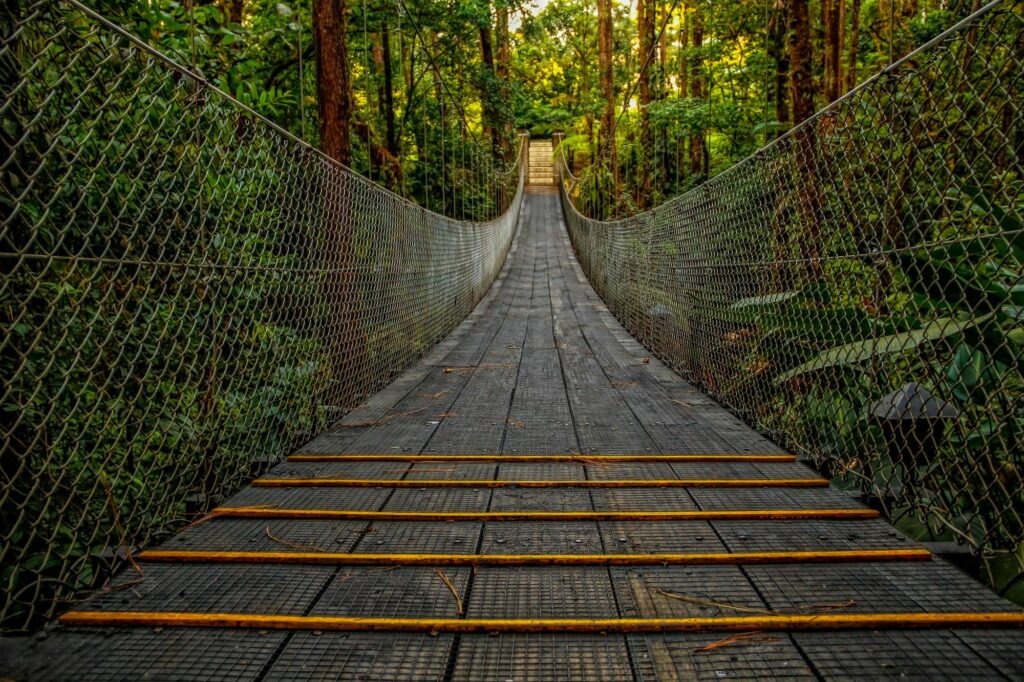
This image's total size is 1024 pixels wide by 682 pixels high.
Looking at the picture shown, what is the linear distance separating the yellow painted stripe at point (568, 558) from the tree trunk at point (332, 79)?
3.32 meters

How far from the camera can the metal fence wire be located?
1248mm

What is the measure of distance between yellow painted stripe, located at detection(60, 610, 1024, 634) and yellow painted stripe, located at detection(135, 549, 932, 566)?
0.76 ft

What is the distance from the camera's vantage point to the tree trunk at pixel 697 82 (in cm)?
1009

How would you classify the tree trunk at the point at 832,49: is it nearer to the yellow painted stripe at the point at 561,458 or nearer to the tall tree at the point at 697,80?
the tall tree at the point at 697,80

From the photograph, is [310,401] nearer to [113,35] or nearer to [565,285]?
[113,35]

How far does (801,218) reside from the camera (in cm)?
231

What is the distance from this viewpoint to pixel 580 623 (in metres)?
1.18

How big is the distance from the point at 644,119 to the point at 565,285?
3.49 m

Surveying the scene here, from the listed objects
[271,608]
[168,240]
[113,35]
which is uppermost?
[113,35]

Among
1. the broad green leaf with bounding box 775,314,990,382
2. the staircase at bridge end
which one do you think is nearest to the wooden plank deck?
the broad green leaf with bounding box 775,314,990,382

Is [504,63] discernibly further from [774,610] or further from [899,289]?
[774,610]

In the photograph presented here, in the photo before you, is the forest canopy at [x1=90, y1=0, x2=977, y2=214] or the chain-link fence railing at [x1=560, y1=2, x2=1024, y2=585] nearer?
the chain-link fence railing at [x1=560, y1=2, x2=1024, y2=585]

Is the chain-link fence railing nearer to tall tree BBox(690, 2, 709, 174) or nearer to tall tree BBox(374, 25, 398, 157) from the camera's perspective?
tall tree BBox(374, 25, 398, 157)

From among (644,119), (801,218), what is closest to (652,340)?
(801,218)
